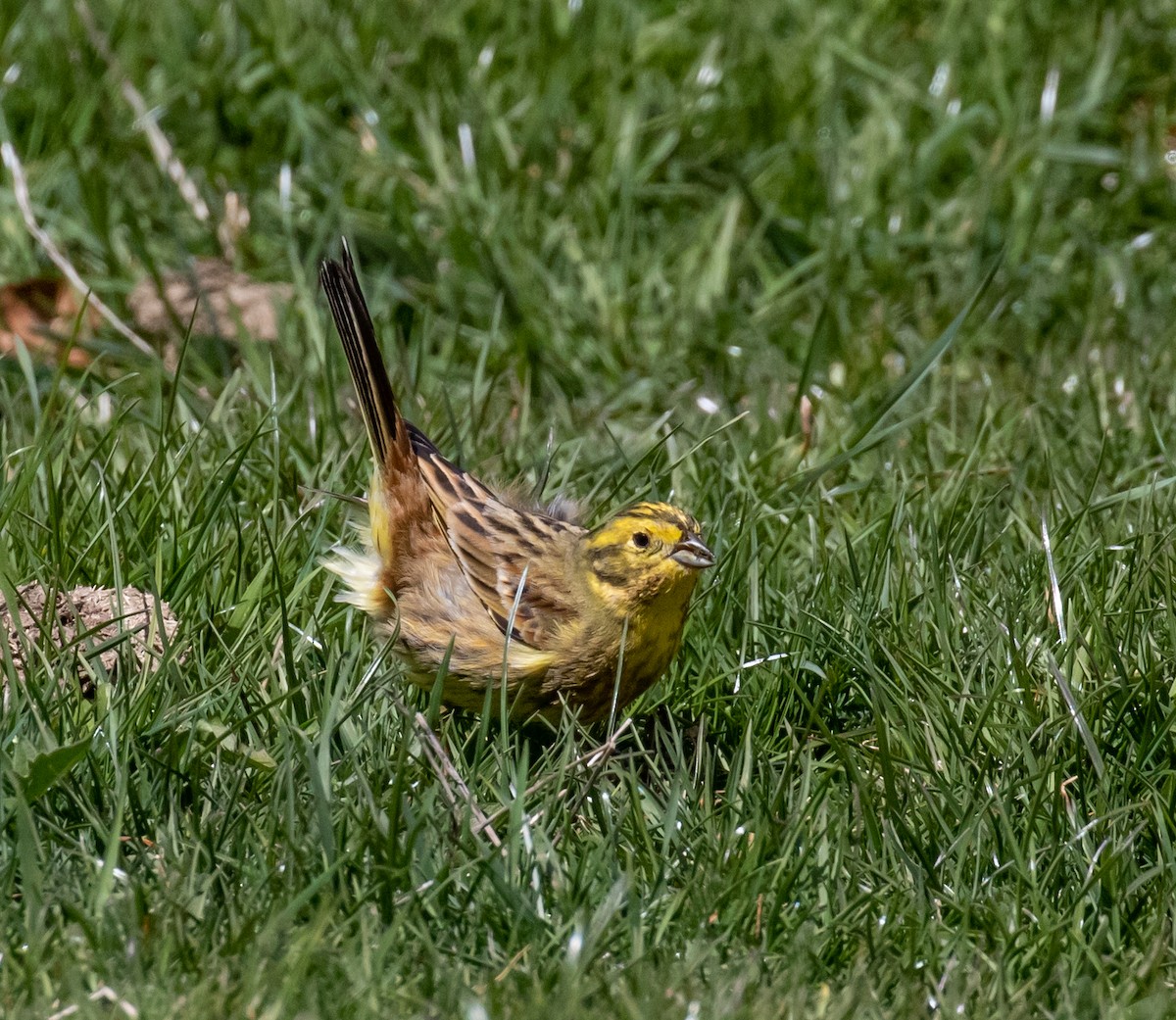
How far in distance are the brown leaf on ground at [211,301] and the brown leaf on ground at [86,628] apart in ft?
6.69

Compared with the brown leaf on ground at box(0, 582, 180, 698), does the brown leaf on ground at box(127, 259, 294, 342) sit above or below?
below

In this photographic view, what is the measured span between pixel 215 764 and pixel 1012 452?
290 cm

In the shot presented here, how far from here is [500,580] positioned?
441 cm

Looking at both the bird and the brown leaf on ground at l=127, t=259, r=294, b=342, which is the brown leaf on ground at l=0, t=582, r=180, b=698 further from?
the brown leaf on ground at l=127, t=259, r=294, b=342

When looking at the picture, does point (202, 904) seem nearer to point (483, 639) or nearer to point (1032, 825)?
point (483, 639)

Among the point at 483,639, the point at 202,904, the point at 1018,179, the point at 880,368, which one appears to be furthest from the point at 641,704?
the point at 1018,179

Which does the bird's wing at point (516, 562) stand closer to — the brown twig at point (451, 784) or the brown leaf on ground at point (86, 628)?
the brown twig at point (451, 784)

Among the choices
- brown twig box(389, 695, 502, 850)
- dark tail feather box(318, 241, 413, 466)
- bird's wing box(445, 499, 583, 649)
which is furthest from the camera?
dark tail feather box(318, 241, 413, 466)

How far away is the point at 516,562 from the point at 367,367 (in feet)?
2.15

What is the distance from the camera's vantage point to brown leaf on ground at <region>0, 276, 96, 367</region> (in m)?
6.16

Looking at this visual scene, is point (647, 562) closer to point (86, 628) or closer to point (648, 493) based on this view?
point (648, 493)

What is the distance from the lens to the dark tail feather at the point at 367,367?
4.50 meters

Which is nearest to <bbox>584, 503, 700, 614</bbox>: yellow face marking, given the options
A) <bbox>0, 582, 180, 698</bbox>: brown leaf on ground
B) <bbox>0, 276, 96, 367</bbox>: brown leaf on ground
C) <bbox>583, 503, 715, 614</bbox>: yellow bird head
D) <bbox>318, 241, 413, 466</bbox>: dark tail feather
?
<bbox>583, 503, 715, 614</bbox>: yellow bird head

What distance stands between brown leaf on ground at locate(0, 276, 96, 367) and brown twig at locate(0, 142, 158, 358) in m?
0.07
